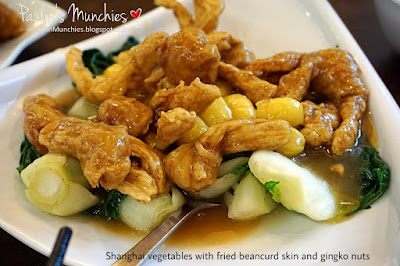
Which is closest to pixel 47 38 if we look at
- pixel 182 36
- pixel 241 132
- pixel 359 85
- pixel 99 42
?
pixel 99 42

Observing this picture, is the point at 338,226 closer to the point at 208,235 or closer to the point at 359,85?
the point at 208,235

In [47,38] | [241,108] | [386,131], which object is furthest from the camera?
[47,38]

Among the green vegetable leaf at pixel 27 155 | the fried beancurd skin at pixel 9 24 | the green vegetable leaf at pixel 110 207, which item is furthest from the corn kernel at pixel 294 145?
the fried beancurd skin at pixel 9 24

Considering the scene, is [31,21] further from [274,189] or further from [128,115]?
[274,189]

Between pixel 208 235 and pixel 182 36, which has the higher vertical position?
pixel 182 36

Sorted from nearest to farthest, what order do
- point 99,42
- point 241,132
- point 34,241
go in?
point 34,241
point 241,132
point 99,42
